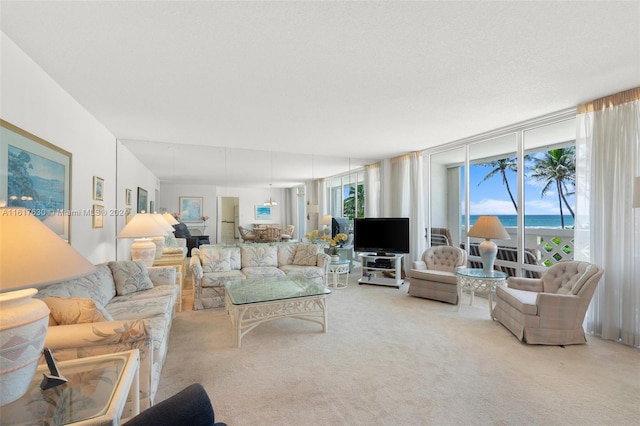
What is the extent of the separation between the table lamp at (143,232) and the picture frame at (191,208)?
6.36 metres

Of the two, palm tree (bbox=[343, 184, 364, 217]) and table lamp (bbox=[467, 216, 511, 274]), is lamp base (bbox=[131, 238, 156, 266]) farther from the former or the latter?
palm tree (bbox=[343, 184, 364, 217])

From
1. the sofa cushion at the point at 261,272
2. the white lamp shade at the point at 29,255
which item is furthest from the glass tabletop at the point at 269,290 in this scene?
the white lamp shade at the point at 29,255

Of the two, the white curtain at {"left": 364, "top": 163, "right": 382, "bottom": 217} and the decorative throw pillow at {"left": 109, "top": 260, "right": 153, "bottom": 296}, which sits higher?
the white curtain at {"left": 364, "top": 163, "right": 382, "bottom": 217}

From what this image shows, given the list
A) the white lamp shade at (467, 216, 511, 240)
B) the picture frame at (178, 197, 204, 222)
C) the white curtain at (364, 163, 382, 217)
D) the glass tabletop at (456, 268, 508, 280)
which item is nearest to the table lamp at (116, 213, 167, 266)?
the glass tabletop at (456, 268, 508, 280)

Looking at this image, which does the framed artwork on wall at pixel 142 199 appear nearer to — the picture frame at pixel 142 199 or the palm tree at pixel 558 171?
the picture frame at pixel 142 199

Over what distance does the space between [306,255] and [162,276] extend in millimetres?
2294

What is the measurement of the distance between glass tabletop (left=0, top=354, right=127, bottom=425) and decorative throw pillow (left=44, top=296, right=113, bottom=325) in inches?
19.7

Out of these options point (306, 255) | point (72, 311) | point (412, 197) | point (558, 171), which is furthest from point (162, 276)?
point (558, 171)

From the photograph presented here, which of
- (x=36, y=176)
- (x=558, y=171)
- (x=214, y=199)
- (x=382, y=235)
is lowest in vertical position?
(x=382, y=235)

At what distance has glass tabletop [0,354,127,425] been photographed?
1043 millimetres

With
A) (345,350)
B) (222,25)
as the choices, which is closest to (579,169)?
(345,350)

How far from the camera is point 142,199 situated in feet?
21.3

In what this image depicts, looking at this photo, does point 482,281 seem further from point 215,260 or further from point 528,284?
point 215,260

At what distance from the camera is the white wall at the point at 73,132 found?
6.57 feet
